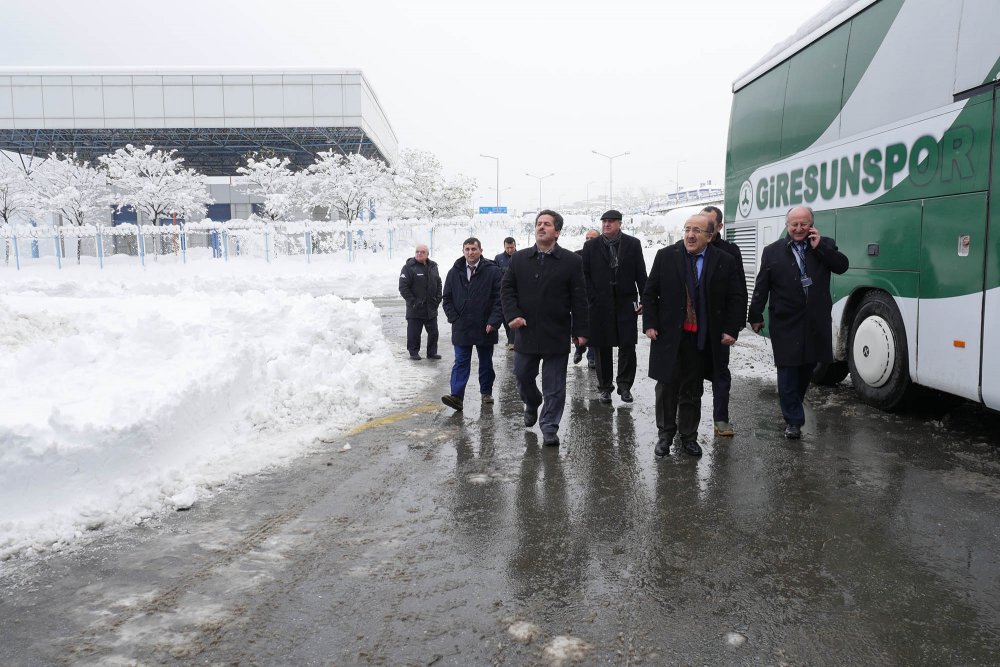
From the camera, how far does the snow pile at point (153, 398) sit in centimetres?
430

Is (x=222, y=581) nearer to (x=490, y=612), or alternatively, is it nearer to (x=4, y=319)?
(x=490, y=612)

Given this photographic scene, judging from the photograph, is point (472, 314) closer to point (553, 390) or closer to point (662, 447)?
point (553, 390)

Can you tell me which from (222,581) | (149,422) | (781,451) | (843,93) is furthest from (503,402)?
(843,93)

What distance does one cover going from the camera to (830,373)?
26.3ft

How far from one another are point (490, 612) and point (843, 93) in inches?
260

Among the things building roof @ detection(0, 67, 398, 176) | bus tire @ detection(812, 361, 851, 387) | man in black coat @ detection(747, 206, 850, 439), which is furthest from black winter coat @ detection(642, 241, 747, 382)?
building roof @ detection(0, 67, 398, 176)

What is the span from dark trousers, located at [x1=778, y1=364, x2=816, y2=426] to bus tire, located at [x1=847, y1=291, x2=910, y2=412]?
1.08 m

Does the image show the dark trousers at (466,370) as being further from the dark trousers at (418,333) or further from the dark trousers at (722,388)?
the dark trousers at (418,333)

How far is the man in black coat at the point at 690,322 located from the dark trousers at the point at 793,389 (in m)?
0.74

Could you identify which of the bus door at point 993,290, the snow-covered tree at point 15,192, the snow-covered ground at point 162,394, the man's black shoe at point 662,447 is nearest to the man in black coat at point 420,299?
the snow-covered ground at point 162,394

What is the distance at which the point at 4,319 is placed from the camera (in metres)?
8.05

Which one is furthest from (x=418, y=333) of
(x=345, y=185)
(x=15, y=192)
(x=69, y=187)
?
(x=15, y=192)

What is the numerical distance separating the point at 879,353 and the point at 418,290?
6.44 metres

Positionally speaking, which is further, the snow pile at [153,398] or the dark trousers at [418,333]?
the dark trousers at [418,333]
